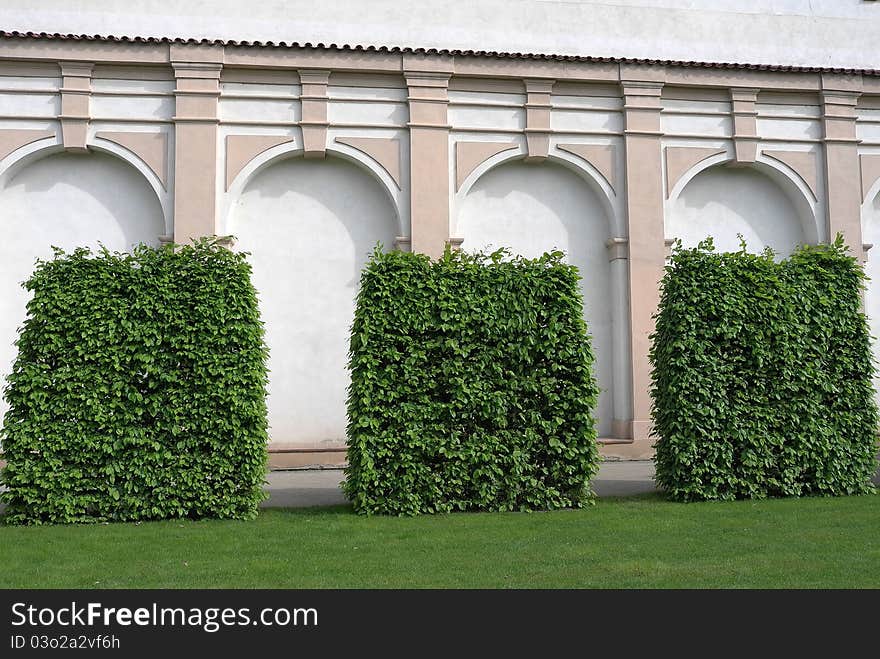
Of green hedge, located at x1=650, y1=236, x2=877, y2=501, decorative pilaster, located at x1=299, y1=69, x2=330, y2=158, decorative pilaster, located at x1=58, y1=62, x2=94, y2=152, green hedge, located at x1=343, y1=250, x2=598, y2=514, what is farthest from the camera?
decorative pilaster, located at x1=299, y1=69, x2=330, y2=158

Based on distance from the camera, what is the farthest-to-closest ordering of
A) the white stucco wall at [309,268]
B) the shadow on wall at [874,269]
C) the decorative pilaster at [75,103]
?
the shadow on wall at [874,269], the white stucco wall at [309,268], the decorative pilaster at [75,103]

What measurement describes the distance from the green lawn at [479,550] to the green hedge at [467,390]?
17.5 inches

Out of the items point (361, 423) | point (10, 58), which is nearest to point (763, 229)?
point (361, 423)

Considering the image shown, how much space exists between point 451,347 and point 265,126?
23.7ft

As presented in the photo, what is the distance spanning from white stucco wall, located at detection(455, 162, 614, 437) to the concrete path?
213cm

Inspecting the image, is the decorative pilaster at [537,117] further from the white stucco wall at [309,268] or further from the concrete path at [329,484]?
the concrete path at [329,484]

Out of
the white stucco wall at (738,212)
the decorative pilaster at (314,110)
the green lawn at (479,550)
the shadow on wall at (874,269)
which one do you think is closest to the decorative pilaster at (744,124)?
the white stucco wall at (738,212)

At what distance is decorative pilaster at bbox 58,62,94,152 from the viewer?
14234 millimetres

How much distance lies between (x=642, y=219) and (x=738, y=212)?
226 cm

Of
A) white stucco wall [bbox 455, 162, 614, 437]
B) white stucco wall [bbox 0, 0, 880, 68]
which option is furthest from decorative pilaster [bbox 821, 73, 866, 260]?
white stucco wall [bbox 455, 162, 614, 437]

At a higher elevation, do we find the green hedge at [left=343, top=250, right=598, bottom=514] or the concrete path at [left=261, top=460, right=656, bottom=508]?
the green hedge at [left=343, top=250, right=598, bottom=514]

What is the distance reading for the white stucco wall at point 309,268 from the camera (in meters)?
15.0

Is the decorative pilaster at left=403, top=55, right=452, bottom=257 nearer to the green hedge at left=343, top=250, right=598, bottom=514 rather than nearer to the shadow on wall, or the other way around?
the green hedge at left=343, top=250, right=598, bottom=514

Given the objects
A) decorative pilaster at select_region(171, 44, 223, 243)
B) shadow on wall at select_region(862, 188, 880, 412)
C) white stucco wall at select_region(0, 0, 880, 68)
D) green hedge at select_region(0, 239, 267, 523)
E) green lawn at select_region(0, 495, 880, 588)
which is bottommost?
green lawn at select_region(0, 495, 880, 588)
